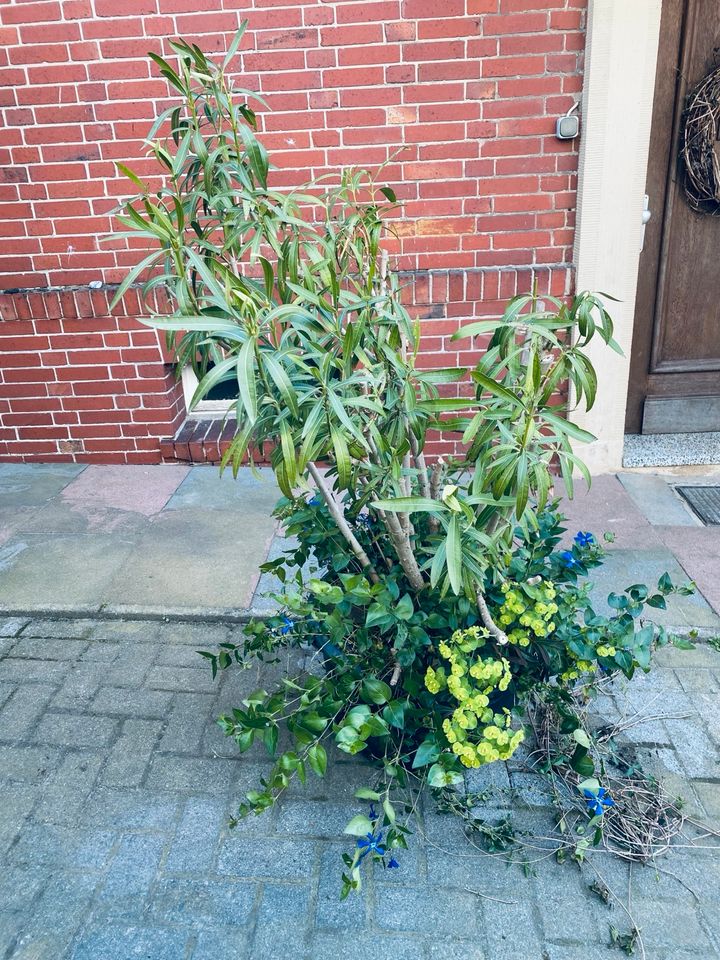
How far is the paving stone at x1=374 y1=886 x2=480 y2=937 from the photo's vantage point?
193 cm

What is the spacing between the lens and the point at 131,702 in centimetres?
272

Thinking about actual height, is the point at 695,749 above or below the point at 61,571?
below

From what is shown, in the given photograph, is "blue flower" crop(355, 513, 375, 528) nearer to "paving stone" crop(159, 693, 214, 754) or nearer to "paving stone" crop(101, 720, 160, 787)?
"paving stone" crop(159, 693, 214, 754)

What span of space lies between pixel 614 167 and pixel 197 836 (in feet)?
11.9

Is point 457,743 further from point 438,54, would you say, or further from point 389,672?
point 438,54

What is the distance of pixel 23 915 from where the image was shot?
197cm

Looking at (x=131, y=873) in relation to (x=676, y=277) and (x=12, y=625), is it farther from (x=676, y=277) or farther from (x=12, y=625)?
(x=676, y=277)

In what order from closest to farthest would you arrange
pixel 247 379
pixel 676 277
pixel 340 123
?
pixel 247 379 → pixel 340 123 → pixel 676 277

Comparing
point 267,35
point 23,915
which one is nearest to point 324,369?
point 23,915

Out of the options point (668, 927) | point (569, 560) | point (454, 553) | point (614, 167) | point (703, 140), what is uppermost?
point (703, 140)

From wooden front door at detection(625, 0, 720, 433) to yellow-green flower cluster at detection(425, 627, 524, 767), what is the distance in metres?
3.18

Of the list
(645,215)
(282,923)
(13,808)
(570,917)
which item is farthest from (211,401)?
(570,917)

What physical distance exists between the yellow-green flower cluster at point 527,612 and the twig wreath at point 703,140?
3.16 metres

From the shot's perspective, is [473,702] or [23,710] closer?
[473,702]
